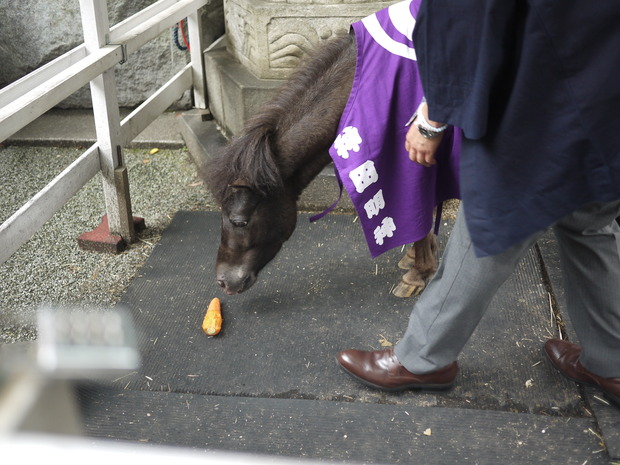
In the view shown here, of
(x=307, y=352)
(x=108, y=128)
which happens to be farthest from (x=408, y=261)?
(x=108, y=128)

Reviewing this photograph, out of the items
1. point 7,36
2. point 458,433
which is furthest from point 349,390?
point 7,36

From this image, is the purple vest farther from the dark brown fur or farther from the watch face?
the watch face

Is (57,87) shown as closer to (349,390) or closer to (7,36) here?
(349,390)

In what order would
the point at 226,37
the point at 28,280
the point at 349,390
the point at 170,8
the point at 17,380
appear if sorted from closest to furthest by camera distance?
1. the point at 17,380
2. the point at 349,390
3. the point at 28,280
4. the point at 170,8
5. the point at 226,37

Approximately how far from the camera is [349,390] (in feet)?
8.73

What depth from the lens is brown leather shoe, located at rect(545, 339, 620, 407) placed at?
97.5 inches

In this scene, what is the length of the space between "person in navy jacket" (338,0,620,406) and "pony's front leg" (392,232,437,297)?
1.08 meters

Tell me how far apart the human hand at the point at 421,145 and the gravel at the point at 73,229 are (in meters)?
1.88

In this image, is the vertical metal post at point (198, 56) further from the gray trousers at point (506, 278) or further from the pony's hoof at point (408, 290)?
the gray trousers at point (506, 278)

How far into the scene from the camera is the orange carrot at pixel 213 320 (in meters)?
3.02

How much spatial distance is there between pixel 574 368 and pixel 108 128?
2.71 metres

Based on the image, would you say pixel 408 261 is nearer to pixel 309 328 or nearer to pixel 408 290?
pixel 408 290

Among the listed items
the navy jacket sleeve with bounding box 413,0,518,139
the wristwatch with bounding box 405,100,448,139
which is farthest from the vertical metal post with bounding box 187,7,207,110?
the navy jacket sleeve with bounding box 413,0,518,139

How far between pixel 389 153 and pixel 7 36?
4218 mm
